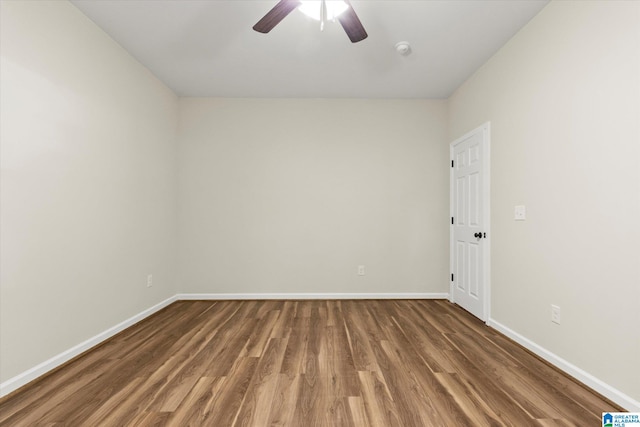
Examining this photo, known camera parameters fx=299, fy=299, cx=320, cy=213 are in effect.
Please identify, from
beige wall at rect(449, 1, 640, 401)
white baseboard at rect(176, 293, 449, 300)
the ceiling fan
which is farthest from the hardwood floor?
the ceiling fan

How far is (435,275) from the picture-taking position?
410cm

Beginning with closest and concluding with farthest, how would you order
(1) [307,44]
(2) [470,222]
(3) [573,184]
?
(3) [573,184]
(1) [307,44]
(2) [470,222]

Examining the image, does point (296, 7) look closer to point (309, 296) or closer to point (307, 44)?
point (307, 44)

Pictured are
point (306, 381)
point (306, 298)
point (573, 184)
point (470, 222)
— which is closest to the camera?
point (306, 381)

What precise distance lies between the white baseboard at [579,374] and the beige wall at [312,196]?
1.55 m

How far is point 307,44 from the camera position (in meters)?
2.84

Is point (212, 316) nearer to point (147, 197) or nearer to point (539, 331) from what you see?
point (147, 197)

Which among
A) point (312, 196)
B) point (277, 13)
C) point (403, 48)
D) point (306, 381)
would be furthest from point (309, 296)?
point (277, 13)

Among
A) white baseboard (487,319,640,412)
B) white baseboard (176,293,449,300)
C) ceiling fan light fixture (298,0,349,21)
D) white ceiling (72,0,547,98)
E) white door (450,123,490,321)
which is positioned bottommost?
white baseboard (176,293,449,300)

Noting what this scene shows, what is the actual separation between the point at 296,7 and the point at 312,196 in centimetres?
247

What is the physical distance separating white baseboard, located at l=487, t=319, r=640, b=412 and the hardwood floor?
0.17 ft

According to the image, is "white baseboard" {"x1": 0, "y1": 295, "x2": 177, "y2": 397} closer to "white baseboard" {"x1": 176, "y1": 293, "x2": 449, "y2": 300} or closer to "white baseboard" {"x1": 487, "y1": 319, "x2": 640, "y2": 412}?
"white baseboard" {"x1": 176, "y1": 293, "x2": 449, "y2": 300}

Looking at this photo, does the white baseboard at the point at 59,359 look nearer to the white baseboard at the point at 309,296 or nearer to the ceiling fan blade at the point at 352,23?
the white baseboard at the point at 309,296

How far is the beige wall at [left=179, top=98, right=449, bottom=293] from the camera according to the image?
4.09 metres
